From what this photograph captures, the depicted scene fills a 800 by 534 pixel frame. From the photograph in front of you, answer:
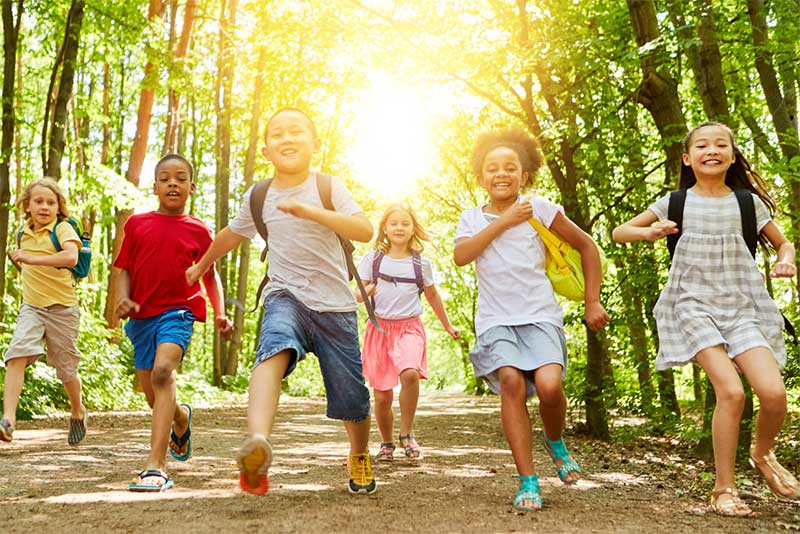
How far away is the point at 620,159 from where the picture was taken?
946cm

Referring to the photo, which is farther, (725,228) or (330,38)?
(330,38)

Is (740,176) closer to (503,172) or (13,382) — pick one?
(503,172)

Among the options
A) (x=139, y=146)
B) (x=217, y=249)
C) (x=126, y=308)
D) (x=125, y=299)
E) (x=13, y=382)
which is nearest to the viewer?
(x=217, y=249)

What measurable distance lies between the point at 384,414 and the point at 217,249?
2959 mm

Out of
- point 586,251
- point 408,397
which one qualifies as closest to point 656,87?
point 586,251

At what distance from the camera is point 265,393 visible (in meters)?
4.48

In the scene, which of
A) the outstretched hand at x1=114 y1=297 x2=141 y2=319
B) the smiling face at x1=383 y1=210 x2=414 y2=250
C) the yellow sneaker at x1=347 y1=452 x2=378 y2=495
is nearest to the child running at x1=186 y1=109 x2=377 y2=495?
the yellow sneaker at x1=347 y1=452 x2=378 y2=495

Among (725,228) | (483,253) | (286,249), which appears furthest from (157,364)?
(725,228)

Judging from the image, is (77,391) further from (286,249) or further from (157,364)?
(286,249)

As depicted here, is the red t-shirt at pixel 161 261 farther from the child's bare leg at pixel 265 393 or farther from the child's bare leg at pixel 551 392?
the child's bare leg at pixel 551 392

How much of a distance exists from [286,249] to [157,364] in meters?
1.38

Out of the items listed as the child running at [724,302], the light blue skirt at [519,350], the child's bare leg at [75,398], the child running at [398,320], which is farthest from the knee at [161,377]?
the child running at [724,302]

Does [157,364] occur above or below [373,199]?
below

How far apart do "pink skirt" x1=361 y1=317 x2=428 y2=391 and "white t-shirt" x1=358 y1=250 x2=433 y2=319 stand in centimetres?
9
